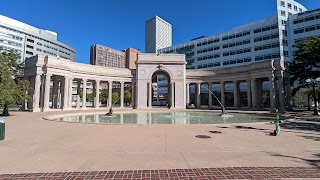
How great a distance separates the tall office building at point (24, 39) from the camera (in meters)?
87.9

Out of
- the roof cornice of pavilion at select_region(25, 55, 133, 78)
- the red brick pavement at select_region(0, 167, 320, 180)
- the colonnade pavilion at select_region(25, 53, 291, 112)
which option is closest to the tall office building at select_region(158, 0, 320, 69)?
the colonnade pavilion at select_region(25, 53, 291, 112)

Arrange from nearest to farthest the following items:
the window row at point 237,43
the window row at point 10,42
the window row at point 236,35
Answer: the window row at point 237,43 < the window row at point 236,35 < the window row at point 10,42

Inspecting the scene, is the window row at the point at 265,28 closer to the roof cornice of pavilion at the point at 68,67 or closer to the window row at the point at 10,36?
the roof cornice of pavilion at the point at 68,67

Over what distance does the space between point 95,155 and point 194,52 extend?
86.8 metres

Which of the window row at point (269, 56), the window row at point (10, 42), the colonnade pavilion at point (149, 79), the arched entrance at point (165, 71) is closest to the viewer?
the colonnade pavilion at point (149, 79)

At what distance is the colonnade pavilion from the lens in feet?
132

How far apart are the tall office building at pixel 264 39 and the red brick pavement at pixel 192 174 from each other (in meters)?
69.2

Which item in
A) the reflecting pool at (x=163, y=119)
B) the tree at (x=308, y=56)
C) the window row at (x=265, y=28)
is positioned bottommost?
the reflecting pool at (x=163, y=119)

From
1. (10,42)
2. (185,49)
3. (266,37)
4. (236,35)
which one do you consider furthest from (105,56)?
(266,37)

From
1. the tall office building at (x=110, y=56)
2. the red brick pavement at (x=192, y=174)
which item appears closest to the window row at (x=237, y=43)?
the red brick pavement at (x=192, y=174)

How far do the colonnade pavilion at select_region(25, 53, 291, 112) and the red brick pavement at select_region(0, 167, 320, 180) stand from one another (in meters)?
36.6

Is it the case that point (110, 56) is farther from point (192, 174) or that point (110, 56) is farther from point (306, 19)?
point (192, 174)

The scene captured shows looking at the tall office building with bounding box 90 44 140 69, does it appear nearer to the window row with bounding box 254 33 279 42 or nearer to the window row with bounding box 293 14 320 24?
the window row with bounding box 254 33 279 42

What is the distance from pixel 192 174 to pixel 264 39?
75.8 metres
